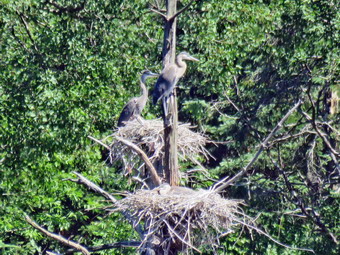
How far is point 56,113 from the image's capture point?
45.8ft

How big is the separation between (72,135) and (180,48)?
2.87 metres

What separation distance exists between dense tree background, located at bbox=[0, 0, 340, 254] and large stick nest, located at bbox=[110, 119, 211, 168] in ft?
7.22

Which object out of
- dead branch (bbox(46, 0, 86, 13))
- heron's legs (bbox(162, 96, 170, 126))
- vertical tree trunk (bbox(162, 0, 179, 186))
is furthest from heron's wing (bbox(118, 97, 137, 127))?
vertical tree trunk (bbox(162, 0, 179, 186))

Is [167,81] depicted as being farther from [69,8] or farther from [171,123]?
[69,8]

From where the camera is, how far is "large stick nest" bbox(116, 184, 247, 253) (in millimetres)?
9045

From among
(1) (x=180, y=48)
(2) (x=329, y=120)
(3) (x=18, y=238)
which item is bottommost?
(3) (x=18, y=238)

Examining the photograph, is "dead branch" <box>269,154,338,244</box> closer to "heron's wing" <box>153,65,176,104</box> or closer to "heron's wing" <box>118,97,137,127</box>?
"heron's wing" <box>118,97,137,127</box>

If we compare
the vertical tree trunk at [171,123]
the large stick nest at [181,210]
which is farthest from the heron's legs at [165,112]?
the large stick nest at [181,210]

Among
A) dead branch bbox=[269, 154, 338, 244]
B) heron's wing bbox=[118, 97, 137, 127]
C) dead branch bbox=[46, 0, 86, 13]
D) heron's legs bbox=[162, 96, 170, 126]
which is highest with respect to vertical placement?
dead branch bbox=[46, 0, 86, 13]

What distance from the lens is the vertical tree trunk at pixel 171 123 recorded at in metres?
9.56

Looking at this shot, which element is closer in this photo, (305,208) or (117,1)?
(117,1)

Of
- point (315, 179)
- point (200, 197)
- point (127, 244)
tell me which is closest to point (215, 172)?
point (315, 179)

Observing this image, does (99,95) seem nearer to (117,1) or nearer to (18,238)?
(117,1)

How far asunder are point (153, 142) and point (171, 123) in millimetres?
1072
